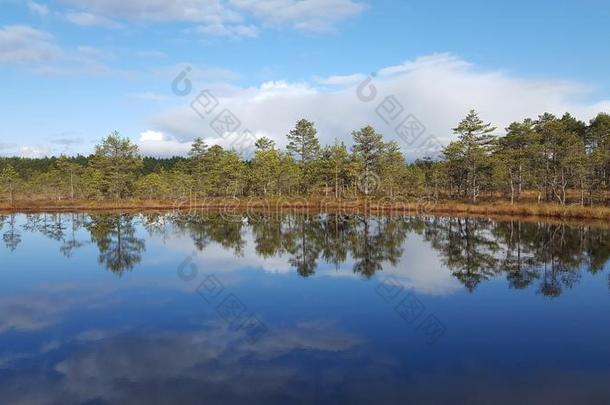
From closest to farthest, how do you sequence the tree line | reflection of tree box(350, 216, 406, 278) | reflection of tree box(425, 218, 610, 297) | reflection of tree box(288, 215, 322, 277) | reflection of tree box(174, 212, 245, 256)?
reflection of tree box(425, 218, 610, 297) → reflection of tree box(288, 215, 322, 277) → reflection of tree box(350, 216, 406, 278) → reflection of tree box(174, 212, 245, 256) → the tree line

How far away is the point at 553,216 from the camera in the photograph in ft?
149

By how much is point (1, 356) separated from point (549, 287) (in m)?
18.5

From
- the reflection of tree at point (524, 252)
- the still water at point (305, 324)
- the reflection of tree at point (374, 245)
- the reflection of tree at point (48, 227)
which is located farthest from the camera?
the reflection of tree at point (48, 227)

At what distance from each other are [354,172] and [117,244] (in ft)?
138

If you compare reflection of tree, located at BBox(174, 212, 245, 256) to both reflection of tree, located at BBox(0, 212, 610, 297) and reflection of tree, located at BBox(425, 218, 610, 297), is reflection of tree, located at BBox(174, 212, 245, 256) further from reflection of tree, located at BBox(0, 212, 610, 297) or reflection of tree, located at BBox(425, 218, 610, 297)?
reflection of tree, located at BBox(425, 218, 610, 297)

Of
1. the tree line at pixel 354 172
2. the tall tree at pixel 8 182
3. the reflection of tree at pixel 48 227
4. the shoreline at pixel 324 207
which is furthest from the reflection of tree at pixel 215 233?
the tall tree at pixel 8 182

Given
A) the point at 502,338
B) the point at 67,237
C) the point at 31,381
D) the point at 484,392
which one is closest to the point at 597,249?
the point at 502,338

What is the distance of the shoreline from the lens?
1841 inches

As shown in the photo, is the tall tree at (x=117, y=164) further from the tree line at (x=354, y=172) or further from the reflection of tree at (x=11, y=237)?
the reflection of tree at (x=11, y=237)

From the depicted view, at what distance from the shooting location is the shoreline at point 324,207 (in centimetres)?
4675

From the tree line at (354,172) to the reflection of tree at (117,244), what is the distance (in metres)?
30.8

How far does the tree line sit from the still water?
3454cm

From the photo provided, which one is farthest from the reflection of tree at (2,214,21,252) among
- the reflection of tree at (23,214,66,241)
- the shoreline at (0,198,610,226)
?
the shoreline at (0,198,610,226)

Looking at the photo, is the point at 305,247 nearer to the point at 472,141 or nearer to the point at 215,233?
the point at 215,233
